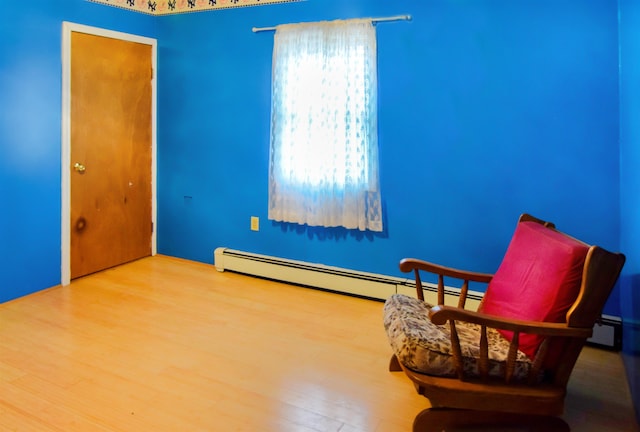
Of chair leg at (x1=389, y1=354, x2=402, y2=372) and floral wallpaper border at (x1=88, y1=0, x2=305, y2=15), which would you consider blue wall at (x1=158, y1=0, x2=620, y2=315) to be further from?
chair leg at (x1=389, y1=354, x2=402, y2=372)

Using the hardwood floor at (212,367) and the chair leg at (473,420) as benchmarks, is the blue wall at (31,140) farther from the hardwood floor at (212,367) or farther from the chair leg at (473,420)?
the chair leg at (473,420)

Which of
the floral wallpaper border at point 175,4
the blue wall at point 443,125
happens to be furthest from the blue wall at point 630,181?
the floral wallpaper border at point 175,4

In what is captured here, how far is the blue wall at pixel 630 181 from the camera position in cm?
195

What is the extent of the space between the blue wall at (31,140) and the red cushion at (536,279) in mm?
2991

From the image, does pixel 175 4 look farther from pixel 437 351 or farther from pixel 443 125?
pixel 437 351

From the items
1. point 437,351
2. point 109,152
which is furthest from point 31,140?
point 437,351

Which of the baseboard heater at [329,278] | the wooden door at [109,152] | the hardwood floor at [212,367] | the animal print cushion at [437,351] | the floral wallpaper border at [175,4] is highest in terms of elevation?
the floral wallpaper border at [175,4]

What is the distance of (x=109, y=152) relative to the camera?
3801 millimetres

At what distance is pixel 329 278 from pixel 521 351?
70.8 inches

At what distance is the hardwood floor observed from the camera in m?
1.93

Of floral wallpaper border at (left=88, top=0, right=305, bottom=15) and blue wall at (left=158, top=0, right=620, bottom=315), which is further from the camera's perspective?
floral wallpaper border at (left=88, top=0, right=305, bottom=15)

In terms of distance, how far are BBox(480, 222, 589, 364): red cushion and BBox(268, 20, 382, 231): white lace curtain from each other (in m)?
1.26

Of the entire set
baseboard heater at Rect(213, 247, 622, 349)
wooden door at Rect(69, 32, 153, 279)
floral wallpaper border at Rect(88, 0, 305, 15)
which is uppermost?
floral wallpaper border at Rect(88, 0, 305, 15)

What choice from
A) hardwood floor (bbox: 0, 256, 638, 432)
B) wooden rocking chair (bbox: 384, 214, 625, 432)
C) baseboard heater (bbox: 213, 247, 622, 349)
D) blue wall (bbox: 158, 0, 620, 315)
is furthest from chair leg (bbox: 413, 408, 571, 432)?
blue wall (bbox: 158, 0, 620, 315)
